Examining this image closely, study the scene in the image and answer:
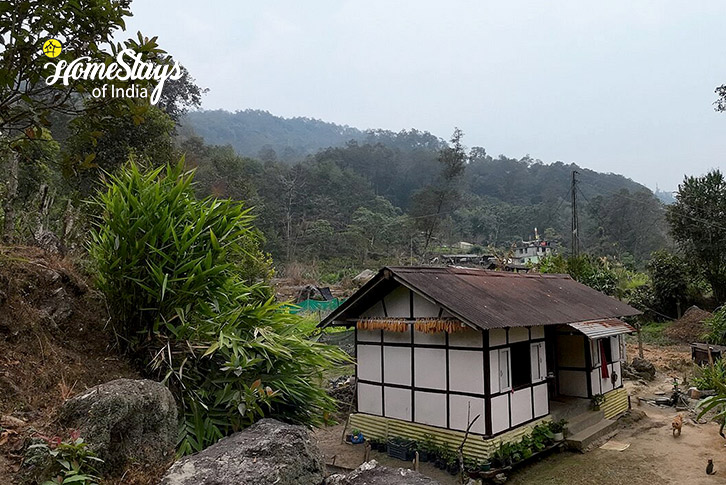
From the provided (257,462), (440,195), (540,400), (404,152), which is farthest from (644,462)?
(404,152)

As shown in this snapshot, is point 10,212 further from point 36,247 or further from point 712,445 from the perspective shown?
point 712,445

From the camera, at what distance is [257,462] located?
3.35 m

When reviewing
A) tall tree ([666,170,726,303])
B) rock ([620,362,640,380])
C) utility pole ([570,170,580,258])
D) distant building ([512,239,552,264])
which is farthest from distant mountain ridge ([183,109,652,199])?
rock ([620,362,640,380])

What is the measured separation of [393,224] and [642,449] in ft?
117

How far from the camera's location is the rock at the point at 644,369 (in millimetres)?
16781

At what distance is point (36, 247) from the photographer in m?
5.42

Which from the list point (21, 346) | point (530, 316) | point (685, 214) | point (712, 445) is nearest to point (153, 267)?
point (21, 346)

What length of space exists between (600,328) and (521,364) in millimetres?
2698

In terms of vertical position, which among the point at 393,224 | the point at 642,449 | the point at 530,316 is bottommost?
the point at 642,449

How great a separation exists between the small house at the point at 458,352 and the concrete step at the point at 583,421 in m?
0.38

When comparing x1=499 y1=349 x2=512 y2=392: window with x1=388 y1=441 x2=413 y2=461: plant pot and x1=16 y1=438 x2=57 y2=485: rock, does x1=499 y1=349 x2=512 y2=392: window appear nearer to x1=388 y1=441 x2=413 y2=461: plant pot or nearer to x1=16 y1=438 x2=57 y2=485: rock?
x1=388 y1=441 x2=413 y2=461: plant pot

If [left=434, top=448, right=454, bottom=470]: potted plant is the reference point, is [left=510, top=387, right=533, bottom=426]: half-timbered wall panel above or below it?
above

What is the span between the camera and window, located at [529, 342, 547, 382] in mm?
10039

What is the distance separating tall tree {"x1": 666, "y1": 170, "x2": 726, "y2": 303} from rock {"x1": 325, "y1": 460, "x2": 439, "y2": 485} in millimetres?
26640
